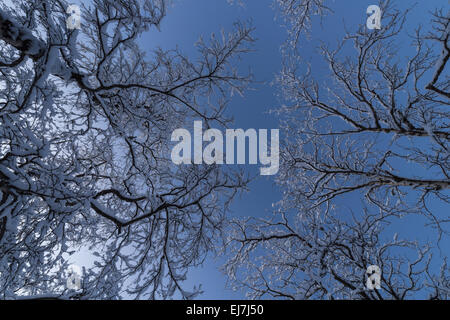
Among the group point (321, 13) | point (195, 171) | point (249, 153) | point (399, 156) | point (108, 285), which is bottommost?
point (108, 285)

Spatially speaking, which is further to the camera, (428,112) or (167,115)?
(167,115)

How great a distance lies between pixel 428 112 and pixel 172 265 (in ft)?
19.1

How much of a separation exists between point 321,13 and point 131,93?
16.0ft

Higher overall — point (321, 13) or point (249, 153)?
point (321, 13)

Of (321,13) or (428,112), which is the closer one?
(428,112)

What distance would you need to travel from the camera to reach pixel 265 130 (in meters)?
7.08

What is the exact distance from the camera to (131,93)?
4.89m

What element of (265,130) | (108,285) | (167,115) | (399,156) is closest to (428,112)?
(399,156)

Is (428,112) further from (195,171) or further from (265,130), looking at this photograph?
(195,171)

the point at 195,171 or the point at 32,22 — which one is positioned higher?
the point at 32,22
